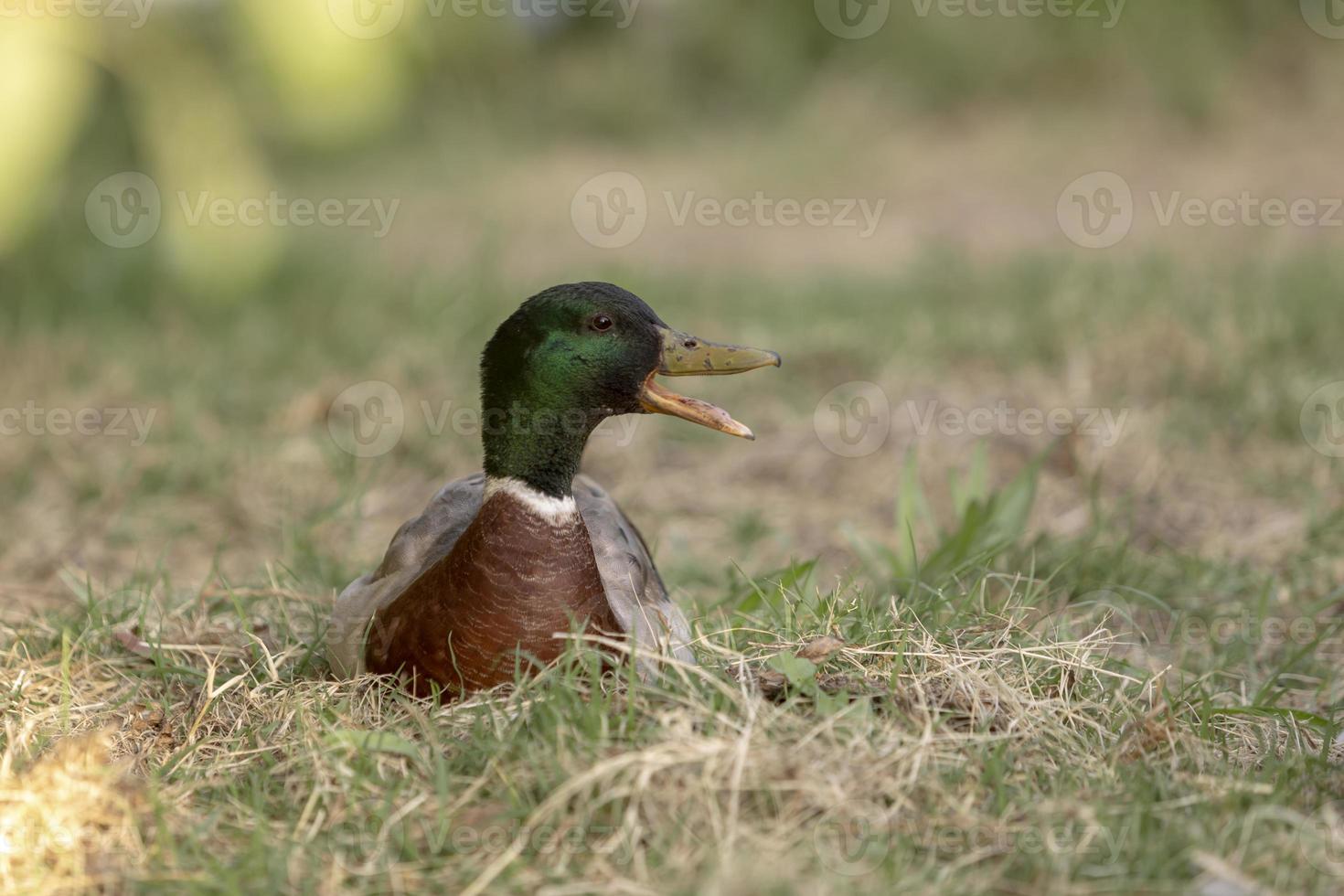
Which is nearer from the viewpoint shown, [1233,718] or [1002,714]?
[1002,714]

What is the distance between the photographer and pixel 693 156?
9.36m

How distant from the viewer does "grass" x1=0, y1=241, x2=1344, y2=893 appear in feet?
Answer: 6.12

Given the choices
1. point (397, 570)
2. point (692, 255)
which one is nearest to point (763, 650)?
point (397, 570)

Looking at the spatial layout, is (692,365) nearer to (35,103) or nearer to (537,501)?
(537,501)

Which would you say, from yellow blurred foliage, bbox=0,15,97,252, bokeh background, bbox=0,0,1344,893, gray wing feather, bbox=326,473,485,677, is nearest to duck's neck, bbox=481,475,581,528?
gray wing feather, bbox=326,473,485,677

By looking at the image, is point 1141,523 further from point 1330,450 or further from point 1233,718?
point 1233,718

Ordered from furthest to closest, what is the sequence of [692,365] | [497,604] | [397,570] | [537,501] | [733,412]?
[733,412]
[397,570]
[692,365]
[537,501]
[497,604]

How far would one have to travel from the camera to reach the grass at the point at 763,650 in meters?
1.86

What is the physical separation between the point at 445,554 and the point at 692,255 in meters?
5.57

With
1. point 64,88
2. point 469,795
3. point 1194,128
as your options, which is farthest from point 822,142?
point 469,795

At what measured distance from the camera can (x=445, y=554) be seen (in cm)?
248

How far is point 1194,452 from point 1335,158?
4.99 meters

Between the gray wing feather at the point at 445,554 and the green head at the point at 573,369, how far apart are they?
0.20m

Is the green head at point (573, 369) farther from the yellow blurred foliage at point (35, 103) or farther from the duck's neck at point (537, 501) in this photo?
the yellow blurred foliage at point (35, 103)
